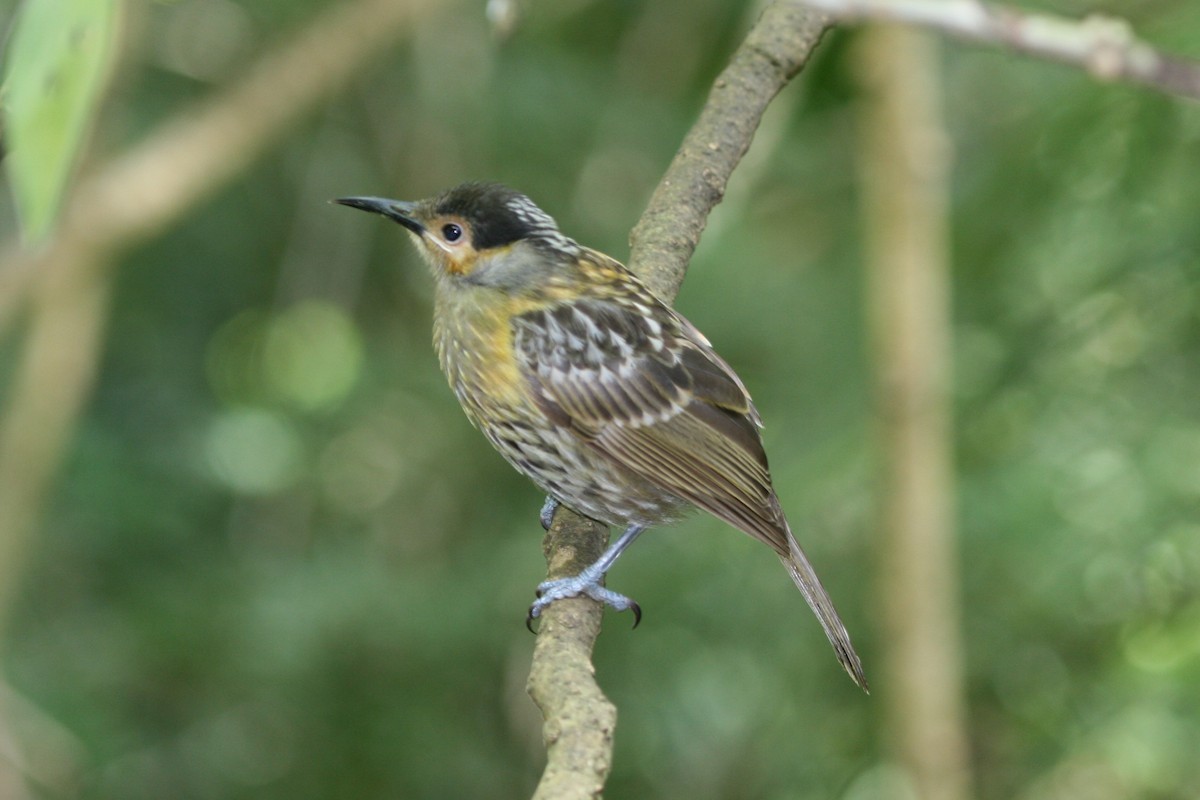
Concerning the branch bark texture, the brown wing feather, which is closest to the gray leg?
the brown wing feather

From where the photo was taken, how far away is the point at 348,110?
317 inches

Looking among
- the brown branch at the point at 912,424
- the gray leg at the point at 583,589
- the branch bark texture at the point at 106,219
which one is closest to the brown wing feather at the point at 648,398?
the gray leg at the point at 583,589

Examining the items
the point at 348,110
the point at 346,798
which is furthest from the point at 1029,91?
the point at 346,798

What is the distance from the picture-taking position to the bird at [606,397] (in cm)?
395

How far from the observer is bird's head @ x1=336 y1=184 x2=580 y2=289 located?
4234 millimetres

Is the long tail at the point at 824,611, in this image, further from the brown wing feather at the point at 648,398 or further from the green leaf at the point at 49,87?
the green leaf at the point at 49,87

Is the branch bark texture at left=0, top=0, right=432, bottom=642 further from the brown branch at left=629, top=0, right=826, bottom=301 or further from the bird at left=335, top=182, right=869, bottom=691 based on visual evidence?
the brown branch at left=629, top=0, right=826, bottom=301

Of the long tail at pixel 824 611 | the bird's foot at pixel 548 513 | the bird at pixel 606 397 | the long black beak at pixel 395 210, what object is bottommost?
the long tail at pixel 824 611

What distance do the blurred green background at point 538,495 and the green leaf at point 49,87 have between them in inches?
158

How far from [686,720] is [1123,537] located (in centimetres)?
203

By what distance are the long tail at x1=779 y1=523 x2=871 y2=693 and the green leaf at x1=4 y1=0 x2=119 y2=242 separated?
2814mm

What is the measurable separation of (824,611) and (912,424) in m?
1.37

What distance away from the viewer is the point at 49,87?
1261 millimetres

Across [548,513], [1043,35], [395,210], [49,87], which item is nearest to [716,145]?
[395,210]
